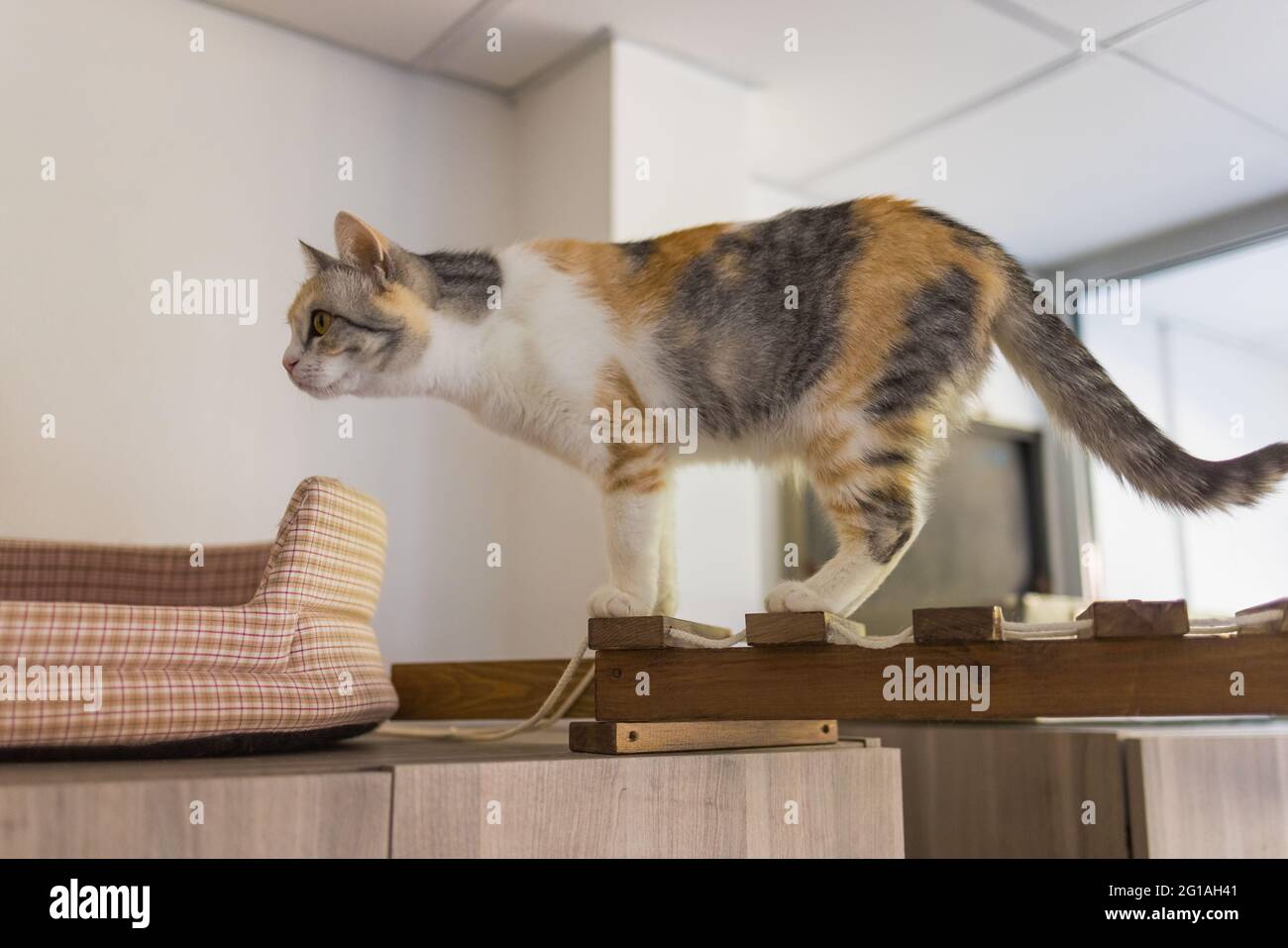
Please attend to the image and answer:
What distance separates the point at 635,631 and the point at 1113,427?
0.57 m

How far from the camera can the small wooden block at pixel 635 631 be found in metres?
1.21

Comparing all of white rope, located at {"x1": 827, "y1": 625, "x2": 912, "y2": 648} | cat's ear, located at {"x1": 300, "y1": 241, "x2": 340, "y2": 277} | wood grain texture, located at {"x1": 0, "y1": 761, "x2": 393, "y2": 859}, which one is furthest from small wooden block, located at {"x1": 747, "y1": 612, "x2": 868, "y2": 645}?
cat's ear, located at {"x1": 300, "y1": 241, "x2": 340, "y2": 277}

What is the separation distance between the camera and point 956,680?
3.47 feet

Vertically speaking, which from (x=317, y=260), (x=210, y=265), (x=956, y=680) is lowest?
(x=956, y=680)

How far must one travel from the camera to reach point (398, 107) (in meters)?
2.89

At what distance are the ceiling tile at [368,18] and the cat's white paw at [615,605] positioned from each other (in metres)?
1.80

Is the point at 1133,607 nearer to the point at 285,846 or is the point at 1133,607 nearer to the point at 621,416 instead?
the point at 621,416

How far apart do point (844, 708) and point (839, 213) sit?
0.58m

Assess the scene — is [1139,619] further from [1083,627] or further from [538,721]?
→ [538,721]

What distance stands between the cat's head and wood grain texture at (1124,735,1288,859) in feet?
3.88

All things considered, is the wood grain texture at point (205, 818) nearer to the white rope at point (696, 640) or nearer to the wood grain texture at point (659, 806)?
the wood grain texture at point (659, 806)

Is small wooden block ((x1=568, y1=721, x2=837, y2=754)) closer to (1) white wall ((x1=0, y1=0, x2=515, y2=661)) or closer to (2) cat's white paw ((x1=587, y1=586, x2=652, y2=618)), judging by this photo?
(2) cat's white paw ((x1=587, y1=586, x2=652, y2=618))

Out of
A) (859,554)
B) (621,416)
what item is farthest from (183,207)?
(859,554)

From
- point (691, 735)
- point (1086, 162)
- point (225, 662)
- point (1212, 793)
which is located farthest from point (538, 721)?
point (1086, 162)
